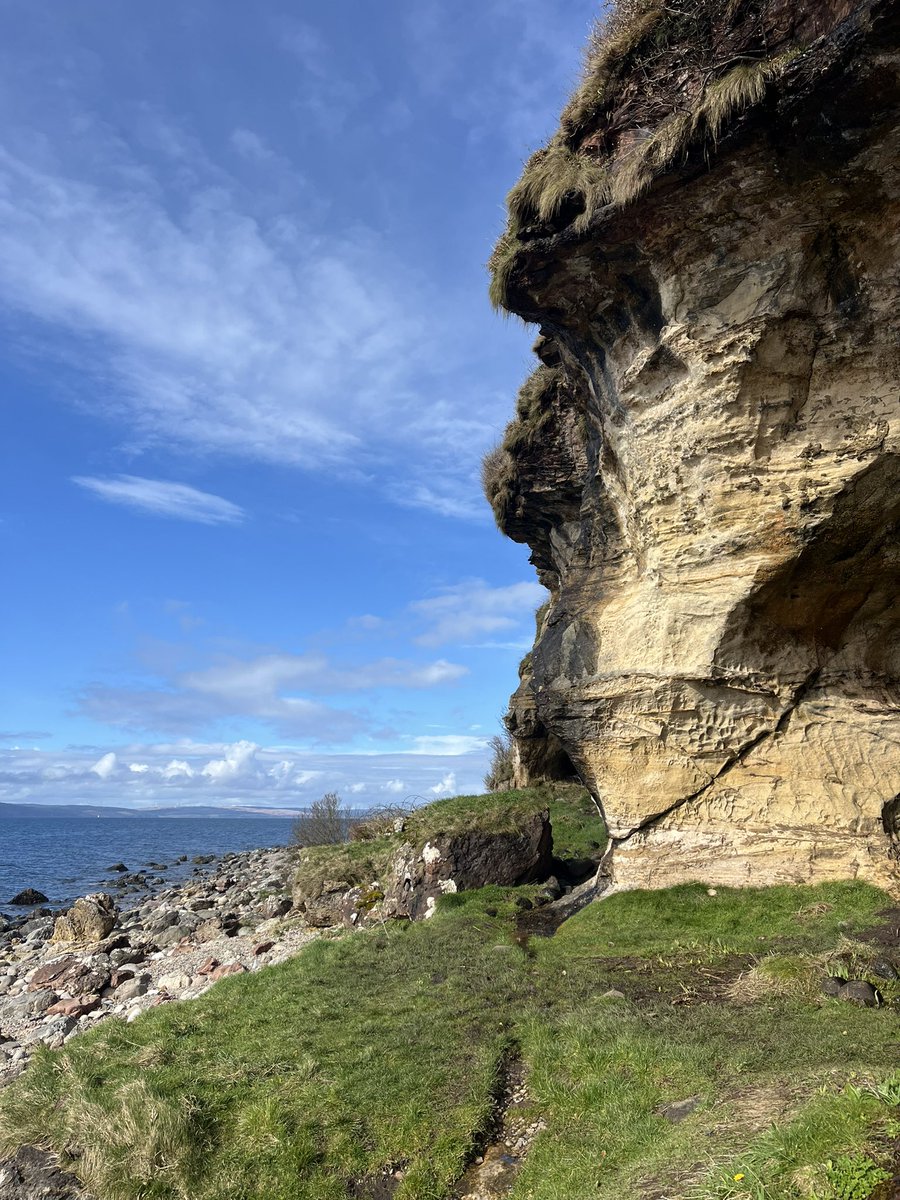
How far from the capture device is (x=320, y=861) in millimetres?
23375

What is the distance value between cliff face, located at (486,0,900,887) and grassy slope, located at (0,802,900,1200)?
2.59 meters

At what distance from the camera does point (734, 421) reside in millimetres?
13320

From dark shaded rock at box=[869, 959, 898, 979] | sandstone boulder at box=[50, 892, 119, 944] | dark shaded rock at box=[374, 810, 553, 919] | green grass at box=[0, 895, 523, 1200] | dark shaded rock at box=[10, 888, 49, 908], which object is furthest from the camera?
dark shaded rock at box=[10, 888, 49, 908]

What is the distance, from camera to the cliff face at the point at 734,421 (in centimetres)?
1166

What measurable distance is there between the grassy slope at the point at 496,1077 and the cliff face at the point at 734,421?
259 cm

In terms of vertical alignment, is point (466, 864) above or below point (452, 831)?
below

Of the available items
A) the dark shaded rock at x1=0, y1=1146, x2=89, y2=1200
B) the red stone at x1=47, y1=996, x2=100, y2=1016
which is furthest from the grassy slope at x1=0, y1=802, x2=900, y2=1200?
the red stone at x1=47, y1=996, x2=100, y2=1016

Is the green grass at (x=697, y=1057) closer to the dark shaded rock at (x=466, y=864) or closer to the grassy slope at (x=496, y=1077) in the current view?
the grassy slope at (x=496, y=1077)

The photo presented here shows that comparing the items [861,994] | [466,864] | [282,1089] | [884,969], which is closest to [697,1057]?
[861,994]

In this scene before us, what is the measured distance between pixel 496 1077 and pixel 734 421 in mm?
10786

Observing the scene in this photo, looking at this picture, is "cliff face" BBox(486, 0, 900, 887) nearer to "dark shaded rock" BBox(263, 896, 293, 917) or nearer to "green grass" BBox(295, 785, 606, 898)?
"green grass" BBox(295, 785, 606, 898)

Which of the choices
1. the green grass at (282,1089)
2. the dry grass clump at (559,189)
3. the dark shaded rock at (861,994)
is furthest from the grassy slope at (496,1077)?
the dry grass clump at (559,189)

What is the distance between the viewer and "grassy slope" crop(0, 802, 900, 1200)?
18.8 ft

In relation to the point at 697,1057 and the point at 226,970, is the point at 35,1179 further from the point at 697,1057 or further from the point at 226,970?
the point at 226,970
